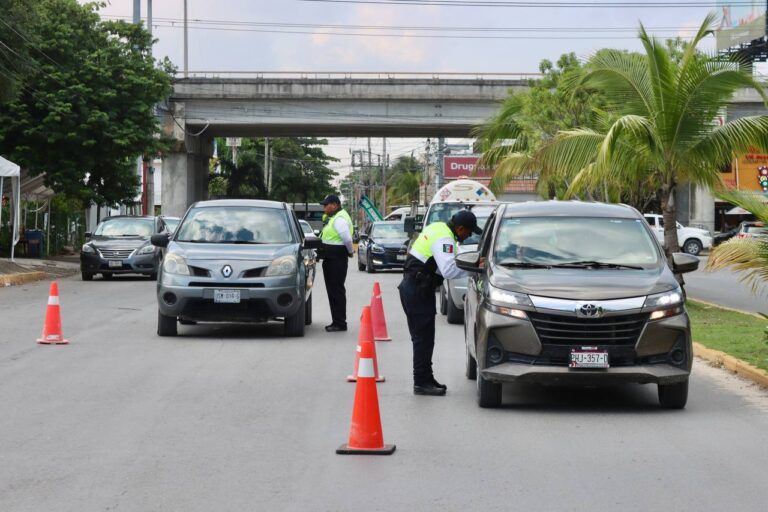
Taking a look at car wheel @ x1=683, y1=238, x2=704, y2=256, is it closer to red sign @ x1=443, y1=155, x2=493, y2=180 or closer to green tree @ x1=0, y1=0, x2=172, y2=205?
red sign @ x1=443, y1=155, x2=493, y2=180

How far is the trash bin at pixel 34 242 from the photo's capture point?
36562 mm

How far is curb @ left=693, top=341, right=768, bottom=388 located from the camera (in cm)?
1186

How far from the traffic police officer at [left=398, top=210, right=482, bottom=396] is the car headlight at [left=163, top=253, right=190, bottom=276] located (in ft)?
17.2

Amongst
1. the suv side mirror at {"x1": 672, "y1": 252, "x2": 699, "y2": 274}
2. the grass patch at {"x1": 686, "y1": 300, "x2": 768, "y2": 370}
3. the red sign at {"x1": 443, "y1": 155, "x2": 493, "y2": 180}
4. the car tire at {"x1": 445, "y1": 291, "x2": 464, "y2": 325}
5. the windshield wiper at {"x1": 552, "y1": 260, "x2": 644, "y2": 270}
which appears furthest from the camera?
the red sign at {"x1": 443, "y1": 155, "x2": 493, "y2": 180}

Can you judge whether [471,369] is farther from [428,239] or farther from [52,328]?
[52,328]

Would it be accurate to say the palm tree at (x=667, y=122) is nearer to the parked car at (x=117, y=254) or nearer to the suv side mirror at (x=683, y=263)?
the suv side mirror at (x=683, y=263)

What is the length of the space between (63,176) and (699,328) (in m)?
24.1

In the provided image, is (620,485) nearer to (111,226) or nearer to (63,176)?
(111,226)

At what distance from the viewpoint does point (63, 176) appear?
36125 millimetres

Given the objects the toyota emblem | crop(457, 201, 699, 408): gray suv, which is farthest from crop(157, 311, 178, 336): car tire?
the toyota emblem

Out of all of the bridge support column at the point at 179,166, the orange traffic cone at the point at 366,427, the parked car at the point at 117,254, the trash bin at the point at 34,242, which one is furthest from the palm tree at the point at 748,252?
the bridge support column at the point at 179,166

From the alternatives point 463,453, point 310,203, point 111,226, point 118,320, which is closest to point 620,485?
point 463,453

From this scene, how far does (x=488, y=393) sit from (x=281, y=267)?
19.5 feet

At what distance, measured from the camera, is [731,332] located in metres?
16.2
